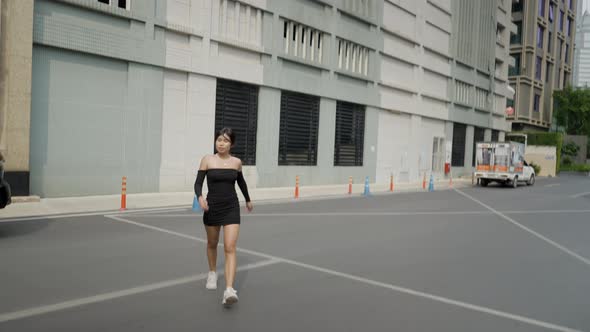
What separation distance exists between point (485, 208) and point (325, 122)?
10.6 metres

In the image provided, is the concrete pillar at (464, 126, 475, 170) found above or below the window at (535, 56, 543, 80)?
below

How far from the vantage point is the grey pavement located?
16.2 ft

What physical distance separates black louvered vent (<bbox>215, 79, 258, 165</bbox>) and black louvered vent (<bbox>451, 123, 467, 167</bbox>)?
2270 cm

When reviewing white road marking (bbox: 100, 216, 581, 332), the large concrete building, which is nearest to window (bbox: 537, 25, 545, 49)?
the large concrete building

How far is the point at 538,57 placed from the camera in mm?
63000

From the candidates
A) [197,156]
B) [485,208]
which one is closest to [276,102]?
[197,156]

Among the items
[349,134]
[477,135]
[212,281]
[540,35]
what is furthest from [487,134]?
[212,281]

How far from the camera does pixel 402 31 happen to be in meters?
31.6

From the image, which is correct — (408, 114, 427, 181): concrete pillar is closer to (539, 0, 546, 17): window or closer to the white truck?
the white truck

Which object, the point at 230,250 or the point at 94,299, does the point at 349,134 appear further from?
the point at 94,299

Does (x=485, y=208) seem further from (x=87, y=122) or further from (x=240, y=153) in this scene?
(x=87, y=122)

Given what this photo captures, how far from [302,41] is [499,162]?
1398 cm

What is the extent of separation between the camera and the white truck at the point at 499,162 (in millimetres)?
29391

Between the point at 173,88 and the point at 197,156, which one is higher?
the point at 173,88
